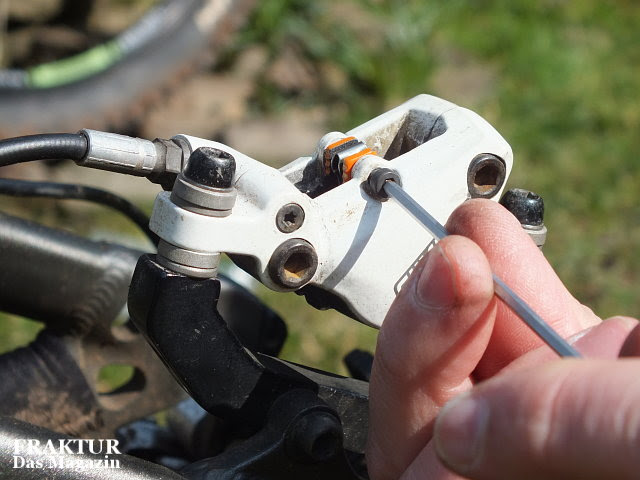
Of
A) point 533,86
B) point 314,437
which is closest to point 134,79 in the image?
point 533,86

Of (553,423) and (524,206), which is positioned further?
(524,206)

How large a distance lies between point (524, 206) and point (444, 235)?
0.60ft

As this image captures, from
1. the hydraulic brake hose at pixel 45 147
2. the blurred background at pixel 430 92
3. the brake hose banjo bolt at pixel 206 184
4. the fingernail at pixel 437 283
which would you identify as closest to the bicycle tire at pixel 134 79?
the blurred background at pixel 430 92

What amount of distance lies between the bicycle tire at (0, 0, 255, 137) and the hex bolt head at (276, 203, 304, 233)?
1.95 meters

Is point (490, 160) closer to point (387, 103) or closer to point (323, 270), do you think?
point (323, 270)

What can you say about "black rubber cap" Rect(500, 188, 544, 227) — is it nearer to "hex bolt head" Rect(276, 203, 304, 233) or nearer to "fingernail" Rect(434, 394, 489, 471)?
"hex bolt head" Rect(276, 203, 304, 233)

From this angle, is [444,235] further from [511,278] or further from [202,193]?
[202,193]

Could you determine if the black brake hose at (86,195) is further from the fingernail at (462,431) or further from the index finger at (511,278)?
the fingernail at (462,431)

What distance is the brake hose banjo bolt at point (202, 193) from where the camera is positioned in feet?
2.57

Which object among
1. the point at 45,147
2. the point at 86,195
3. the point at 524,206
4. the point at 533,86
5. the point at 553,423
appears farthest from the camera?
the point at 533,86

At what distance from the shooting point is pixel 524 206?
0.95 metres

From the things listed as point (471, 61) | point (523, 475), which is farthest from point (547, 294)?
point (471, 61)

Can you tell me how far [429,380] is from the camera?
772 millimetres

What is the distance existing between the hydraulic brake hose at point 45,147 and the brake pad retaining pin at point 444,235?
10.5 inches
